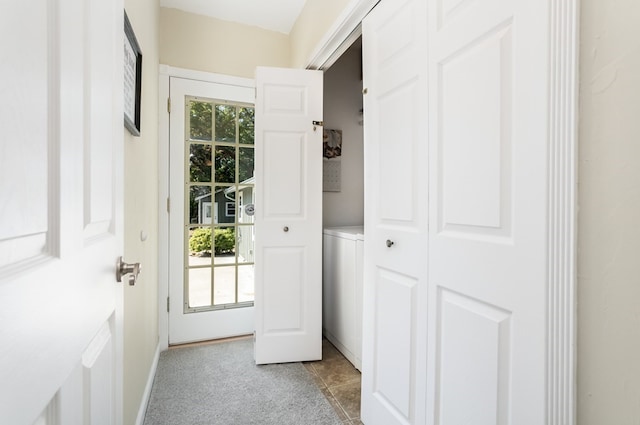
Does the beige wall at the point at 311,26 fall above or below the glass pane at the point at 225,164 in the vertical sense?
above

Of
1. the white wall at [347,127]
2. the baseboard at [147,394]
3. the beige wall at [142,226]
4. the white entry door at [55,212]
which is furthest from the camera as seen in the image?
the white wall at [347,127]

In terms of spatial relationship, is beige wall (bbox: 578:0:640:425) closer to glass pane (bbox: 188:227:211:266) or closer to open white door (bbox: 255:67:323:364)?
open white door (bbox: 255:67:323:364)

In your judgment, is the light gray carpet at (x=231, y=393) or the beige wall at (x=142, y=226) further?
the light gray carpet at (x=231, y=393)

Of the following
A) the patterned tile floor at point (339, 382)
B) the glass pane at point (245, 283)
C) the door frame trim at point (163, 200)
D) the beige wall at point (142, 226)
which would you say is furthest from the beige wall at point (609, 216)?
the door frame trim at point (163, 200)

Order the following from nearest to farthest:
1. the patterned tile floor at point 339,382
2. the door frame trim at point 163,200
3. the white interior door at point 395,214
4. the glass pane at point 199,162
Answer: the white interior door at point 395,214 → the patterned tile floor at point 339,382 → the door frame trim at point 163,200 → the glass pane at point 199,162

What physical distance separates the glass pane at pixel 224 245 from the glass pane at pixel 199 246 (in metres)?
0.05

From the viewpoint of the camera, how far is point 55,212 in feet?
1.47

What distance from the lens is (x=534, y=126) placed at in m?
0.77

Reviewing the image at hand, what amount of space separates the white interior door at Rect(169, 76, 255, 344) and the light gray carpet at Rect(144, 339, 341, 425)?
309mm

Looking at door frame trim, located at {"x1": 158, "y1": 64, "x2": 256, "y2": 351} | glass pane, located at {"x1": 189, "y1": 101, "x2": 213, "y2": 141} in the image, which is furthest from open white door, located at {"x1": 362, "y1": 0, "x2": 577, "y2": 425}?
door frame trim, located at {"x1": 158, "y1": 64, "x2": 256, "y2": 351}

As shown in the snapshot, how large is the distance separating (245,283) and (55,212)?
2.31 meters

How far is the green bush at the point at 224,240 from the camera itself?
2.56 m

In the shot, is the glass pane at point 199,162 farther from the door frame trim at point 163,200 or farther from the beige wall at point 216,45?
the beige wall at point 216,45

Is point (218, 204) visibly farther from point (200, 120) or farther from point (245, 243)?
point (200, 120)
